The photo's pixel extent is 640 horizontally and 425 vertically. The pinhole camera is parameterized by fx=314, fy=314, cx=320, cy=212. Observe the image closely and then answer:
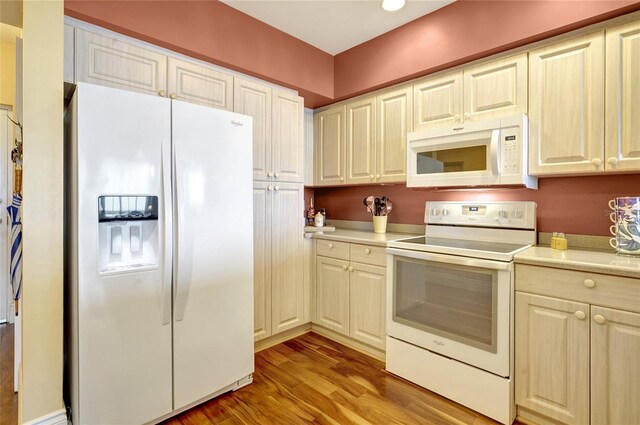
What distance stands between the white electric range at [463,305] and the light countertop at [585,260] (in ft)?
0.33

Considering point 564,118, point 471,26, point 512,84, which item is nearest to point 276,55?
point 471,26

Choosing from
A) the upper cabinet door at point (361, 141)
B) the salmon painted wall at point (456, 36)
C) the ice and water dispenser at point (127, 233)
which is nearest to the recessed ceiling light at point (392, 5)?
the salmon painted wall at point (456, 36)

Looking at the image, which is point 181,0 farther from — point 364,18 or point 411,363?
point 411,363

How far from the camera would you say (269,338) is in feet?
8.48

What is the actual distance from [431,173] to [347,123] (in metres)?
1.01

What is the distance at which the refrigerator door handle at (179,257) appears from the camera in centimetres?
164

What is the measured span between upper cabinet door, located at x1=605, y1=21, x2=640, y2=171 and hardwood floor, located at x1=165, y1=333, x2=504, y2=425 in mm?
1574

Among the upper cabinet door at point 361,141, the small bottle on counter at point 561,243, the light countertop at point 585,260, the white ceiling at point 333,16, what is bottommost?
the light countertop at point 585,260

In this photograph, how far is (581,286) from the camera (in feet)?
4.86

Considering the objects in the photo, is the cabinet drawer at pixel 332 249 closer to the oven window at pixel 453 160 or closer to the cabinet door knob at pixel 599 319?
the oven window at pixel 453 160

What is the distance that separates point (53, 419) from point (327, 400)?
1.38 meters

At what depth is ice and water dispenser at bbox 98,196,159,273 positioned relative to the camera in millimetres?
1472

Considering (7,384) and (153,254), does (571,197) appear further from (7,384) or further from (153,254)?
(7,384)

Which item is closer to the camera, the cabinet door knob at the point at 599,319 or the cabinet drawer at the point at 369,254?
the cabinet door knob at the point at 599,319
